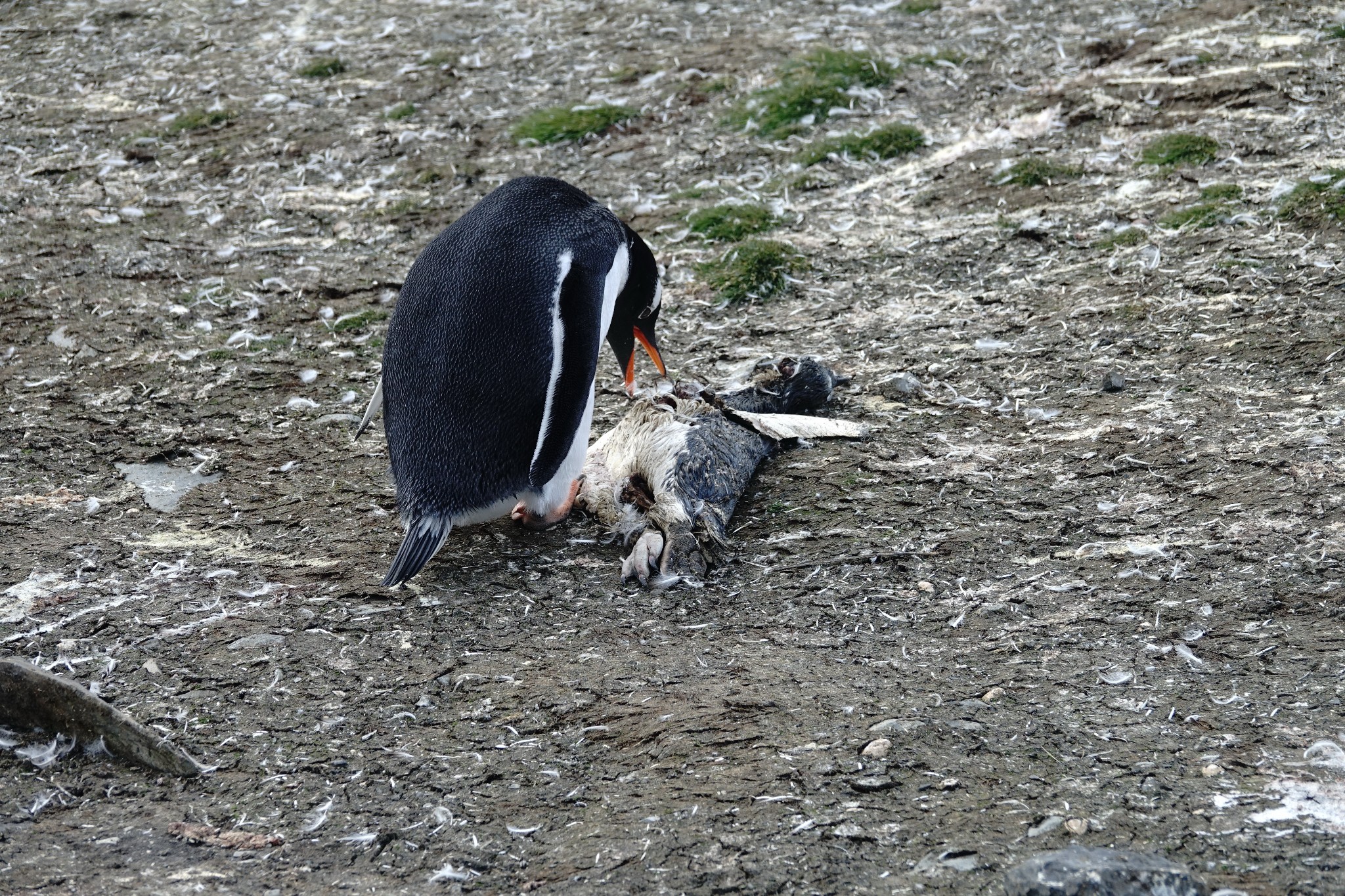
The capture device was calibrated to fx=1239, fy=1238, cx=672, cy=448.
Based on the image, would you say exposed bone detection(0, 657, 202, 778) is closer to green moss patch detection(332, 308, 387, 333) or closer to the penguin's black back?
the penguin's black back

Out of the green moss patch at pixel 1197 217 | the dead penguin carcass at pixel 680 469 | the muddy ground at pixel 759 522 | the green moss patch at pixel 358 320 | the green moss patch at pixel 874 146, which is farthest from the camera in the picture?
the green moss patch at pixel 874 146

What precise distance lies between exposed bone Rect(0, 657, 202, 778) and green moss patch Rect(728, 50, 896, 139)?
13.3 feet

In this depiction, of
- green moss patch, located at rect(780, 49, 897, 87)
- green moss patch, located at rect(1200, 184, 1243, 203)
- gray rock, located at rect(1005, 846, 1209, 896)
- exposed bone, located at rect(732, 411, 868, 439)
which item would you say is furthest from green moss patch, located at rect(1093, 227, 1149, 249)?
gray rock, located at rect(1005, 846, 1209, 896)

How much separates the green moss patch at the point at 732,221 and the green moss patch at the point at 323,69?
267 centimetres

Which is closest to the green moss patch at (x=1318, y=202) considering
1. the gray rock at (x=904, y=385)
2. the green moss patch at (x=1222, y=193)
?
the green moss patch at (x=1222, y=193)

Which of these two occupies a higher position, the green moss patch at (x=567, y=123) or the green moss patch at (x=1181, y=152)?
the green moss patch at (x=567, y=123)

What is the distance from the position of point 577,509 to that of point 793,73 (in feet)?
11.0

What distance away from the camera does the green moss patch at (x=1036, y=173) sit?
475 cm

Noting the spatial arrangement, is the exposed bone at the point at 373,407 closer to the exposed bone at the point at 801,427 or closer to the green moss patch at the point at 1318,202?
the exposed bone at the point at 801,427

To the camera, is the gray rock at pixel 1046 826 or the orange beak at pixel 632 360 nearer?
the gray rock at pixel 1046 826

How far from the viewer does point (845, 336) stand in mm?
4059

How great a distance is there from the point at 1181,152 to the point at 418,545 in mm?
3339

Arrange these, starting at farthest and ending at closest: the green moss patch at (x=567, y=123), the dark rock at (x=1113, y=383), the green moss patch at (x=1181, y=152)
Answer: the green moss patch at (x=567, y=123), the green moss patch at (x=1181, y=152), the dark rock at (x=1113, y=383)

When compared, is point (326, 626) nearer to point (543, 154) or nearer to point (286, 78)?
point (543, 154)
